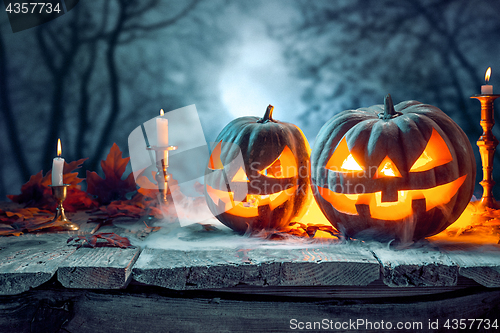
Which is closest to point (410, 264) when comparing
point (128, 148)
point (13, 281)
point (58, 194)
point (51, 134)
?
point (13, 281)

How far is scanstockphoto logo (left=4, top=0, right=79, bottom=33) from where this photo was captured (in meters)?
1.89

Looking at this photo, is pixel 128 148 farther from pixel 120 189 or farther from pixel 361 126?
pixel 361 126

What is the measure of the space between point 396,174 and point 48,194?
1322 millimetres

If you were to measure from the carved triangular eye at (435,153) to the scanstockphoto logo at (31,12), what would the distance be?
1.79 meters

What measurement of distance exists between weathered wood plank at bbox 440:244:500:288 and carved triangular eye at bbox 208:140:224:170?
27.3 inches

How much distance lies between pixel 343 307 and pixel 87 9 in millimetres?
1785

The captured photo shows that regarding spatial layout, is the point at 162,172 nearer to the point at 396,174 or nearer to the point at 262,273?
the point at 262,273

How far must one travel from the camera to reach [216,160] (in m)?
1.24

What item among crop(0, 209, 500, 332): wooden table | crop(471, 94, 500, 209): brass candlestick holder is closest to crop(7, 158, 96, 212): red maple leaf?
crop(0, 209, 500, 332): wooden table

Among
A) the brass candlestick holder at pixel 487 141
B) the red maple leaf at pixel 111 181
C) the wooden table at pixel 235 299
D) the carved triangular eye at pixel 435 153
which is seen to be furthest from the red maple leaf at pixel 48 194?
the brass candlestick holder at pixel 487 141

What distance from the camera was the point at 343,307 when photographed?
99cm

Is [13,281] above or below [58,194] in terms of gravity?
below

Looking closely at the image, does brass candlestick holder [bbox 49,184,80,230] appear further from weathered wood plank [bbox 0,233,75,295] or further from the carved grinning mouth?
the carved grinning mouth

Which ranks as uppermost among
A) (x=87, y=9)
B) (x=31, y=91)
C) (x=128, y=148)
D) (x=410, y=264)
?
(x=87, y=9)
